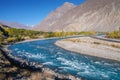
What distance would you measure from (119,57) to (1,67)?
27127 mm

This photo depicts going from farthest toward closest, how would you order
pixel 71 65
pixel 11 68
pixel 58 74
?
pixel 71 65, pixel 11 68, pixel 58 74

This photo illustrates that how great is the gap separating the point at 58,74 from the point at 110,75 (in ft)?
29.3

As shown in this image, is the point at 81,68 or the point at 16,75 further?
the point at 81,68

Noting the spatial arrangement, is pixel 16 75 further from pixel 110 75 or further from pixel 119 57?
pixel 119 57

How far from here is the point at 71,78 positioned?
115 feet

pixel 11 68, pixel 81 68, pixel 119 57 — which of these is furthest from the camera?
pixel 119 57

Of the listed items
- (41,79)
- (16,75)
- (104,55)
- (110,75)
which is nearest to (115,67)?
(110,75)

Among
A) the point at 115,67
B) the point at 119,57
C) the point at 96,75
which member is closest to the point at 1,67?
the point at 96,75

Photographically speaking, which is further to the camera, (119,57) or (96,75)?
(119,57)

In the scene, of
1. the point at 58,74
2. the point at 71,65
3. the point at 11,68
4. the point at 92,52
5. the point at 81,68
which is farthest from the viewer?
the point at 92,52

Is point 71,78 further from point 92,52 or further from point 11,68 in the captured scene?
point 92,52

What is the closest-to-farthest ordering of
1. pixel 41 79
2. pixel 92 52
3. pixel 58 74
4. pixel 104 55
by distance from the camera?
1. pixel 41 79
2. pixel 58 74
3. pixel 104 55
4. pixel 92 52

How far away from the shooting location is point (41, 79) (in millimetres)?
33156

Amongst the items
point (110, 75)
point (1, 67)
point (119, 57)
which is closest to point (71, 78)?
point (110, 75)
